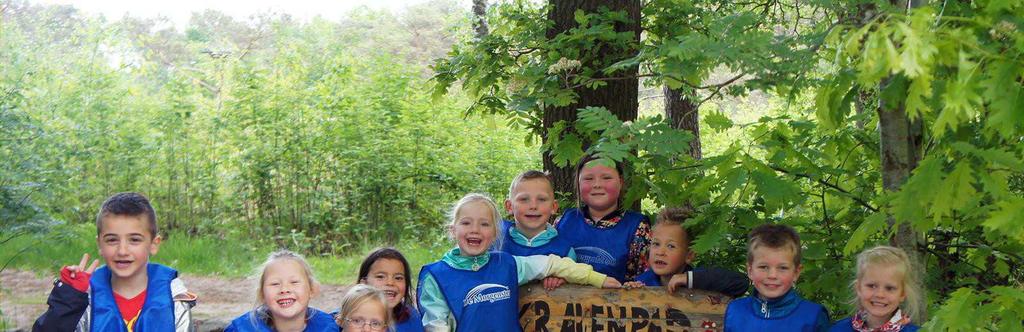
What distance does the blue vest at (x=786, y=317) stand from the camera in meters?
3.75

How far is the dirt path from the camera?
7703 mm

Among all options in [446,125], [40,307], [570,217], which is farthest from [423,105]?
[570,217]

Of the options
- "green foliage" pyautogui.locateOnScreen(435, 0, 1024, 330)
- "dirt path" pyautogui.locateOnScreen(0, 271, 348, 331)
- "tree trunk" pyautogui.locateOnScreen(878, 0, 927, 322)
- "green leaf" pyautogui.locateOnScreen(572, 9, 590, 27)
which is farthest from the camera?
"dirt path" pyautogui.locateOnScreen(0, 271, 348, 331)

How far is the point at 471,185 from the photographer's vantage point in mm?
12758

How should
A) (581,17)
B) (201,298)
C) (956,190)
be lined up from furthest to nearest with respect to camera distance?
1. (201,298)
2. (581,17)
3. (956,190)

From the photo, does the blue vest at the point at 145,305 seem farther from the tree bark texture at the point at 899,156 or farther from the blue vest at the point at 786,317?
the tree bark texture at the point at 899,156

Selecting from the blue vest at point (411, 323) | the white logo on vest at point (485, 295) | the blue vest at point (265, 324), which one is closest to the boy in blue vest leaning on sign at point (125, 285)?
the blue vest at point (265, 324)

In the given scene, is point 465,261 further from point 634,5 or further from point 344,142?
point 344,142

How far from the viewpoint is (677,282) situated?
414 cm

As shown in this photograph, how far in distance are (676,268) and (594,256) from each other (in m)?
0.44

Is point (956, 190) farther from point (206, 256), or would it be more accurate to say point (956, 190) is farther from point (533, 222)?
point (206, 256)

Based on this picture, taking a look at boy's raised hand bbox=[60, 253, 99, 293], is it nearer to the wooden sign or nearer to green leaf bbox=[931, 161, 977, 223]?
the wooden sign

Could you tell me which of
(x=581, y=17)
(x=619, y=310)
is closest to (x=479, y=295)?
(x=619, y=310)

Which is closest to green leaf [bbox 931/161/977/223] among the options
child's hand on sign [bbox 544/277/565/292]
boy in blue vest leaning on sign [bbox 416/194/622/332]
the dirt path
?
boy in blue vest leaning on sign [bbox 416/194/622/332]
